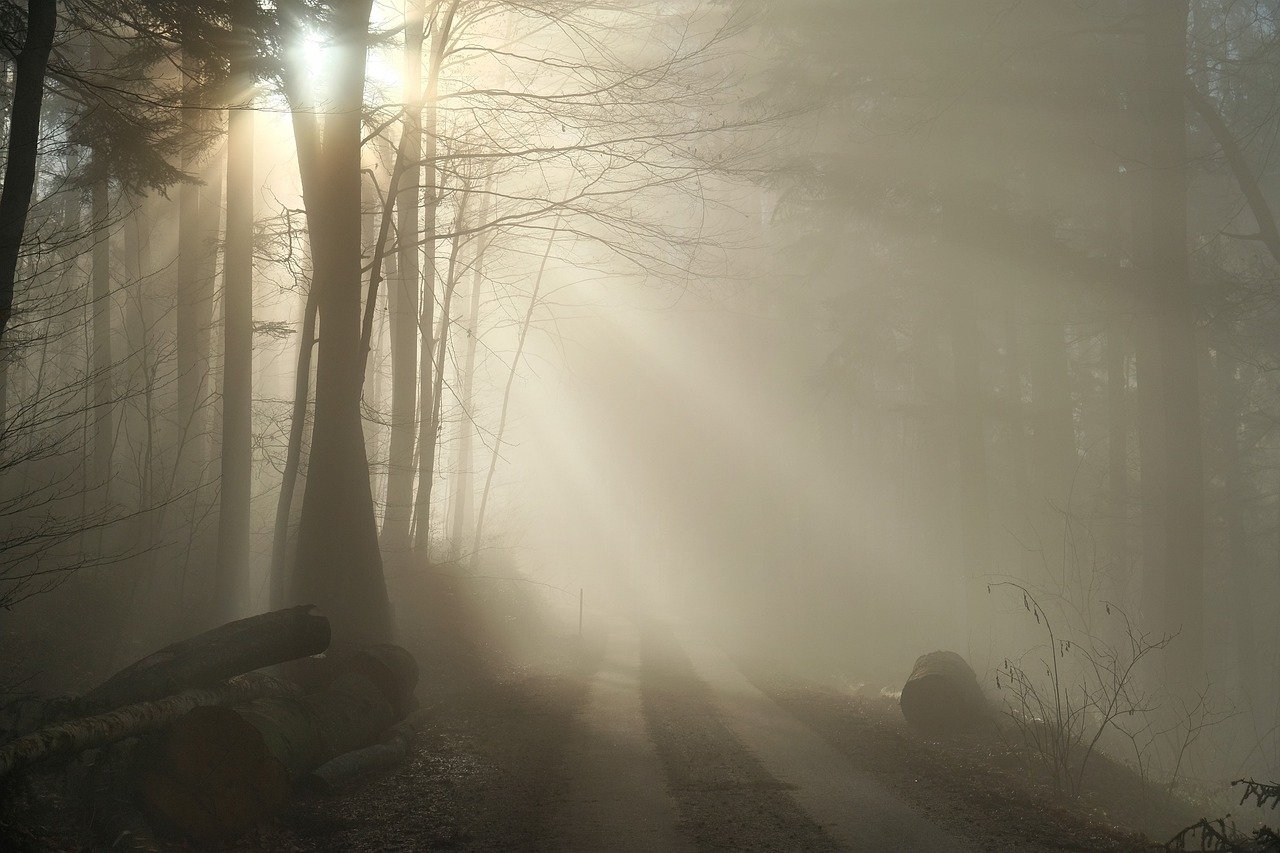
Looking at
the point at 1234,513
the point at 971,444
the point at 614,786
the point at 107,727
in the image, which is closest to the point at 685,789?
the point at 614,786

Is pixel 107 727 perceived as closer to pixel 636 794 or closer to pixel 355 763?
pixel 355 763

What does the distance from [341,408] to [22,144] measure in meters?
4.35

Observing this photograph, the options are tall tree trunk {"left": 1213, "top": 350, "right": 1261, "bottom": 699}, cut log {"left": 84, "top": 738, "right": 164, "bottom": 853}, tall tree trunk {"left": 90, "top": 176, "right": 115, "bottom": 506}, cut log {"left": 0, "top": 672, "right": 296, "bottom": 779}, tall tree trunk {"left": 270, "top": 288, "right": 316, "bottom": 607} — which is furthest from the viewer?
tall tree trunk {"left": 1213, "top": 350, "right": 1261, "bottom": 699}

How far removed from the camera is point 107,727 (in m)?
5.62

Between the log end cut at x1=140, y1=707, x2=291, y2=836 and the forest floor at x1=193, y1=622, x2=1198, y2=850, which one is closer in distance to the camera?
the log end cut at x1=140, y1=707, x2=291, y2=836

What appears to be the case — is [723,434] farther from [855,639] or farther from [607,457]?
[855,639]

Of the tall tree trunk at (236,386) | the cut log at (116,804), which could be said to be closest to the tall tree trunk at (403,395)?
the tall tree trunk at (236,386)

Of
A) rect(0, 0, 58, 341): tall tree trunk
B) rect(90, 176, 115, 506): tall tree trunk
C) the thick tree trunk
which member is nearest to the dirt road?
rect(0, 0, 58, 341): tall tree trunk

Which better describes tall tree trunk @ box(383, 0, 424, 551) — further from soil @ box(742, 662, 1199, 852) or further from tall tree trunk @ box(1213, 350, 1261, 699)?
tall tree trunk @ box(1213, 350, 1261, 699)

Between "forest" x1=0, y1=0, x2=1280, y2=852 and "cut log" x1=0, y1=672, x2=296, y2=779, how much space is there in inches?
1.2

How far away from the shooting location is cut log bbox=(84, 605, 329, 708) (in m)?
6.49

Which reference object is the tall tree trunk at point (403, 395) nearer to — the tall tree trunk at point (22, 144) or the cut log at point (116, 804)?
the tall tree trunk at point (22, 144)

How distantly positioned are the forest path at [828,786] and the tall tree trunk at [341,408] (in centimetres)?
446

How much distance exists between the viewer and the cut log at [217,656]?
649 cm
